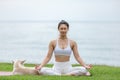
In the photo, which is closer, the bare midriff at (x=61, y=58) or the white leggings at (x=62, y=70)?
the white leggings at (x=62, y=70)

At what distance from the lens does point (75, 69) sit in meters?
13.2

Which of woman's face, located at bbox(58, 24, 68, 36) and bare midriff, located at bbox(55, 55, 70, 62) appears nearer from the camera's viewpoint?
woman's face, located at bbox(58, 24, 68, 36)

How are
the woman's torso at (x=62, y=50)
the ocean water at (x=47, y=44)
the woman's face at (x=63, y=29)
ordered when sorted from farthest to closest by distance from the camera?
the ocean water at (x=47, y=44)
the woman's torso at (x=62, y=50)
the woman's face at (x=63, y=29)

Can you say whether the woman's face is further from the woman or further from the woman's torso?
the woman's torso

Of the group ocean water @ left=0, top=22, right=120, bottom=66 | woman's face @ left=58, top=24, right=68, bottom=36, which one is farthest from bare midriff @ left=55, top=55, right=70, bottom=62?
ocean water @ left=0, top=22, right=120, bottom=66

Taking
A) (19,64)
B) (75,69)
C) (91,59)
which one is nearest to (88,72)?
(75,69)

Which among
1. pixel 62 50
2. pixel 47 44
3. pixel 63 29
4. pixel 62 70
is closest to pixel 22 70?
pixel 62 70

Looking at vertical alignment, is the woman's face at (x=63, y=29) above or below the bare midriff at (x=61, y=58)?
above

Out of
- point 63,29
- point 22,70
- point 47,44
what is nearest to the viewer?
point 63,29

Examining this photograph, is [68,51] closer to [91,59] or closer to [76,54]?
[76,54]

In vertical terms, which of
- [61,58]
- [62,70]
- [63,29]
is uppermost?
[63,29]

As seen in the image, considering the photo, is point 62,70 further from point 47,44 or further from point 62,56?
point 47,44

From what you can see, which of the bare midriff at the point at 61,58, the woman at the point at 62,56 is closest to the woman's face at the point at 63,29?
the woman at the point at 62,56

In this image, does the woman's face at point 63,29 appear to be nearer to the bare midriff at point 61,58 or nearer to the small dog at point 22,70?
the bare midriff at point 61,58
